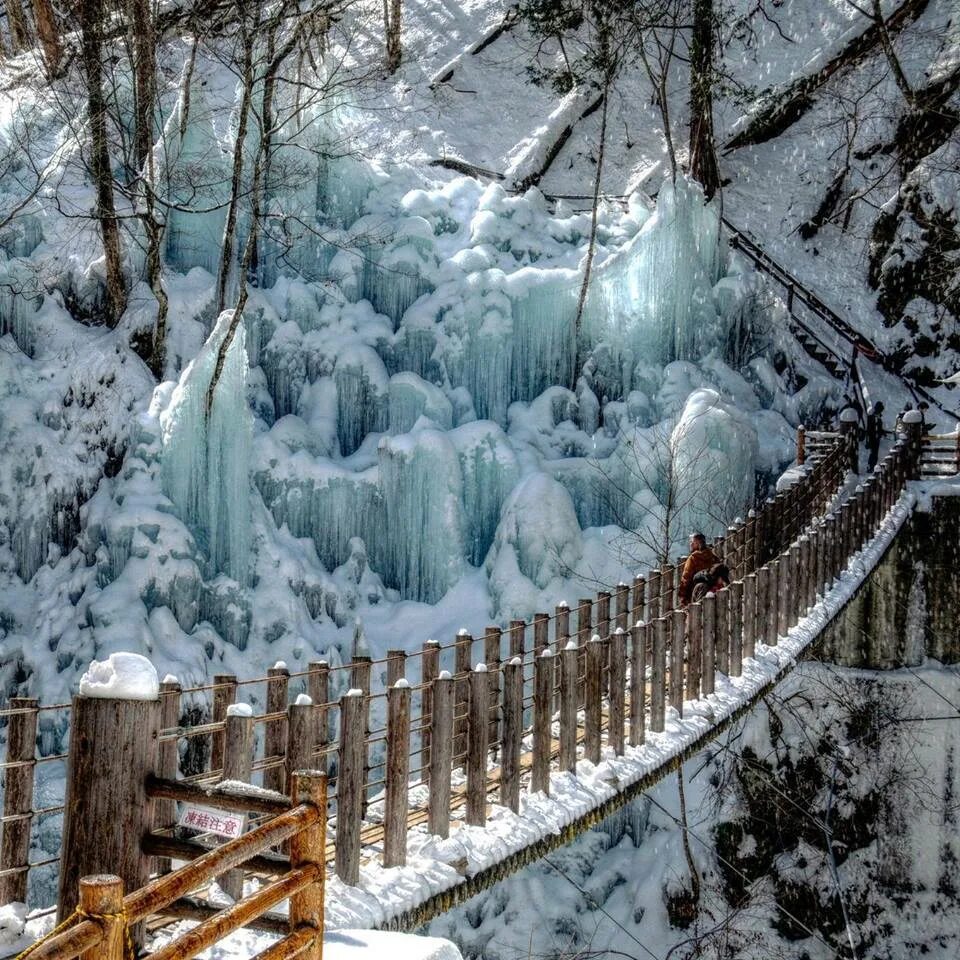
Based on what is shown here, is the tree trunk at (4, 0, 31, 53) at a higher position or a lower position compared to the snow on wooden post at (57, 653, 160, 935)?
higher

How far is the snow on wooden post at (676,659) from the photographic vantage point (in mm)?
8195

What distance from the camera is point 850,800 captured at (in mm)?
15312

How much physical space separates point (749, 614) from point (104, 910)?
25.4ft

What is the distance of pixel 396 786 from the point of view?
17.9ft

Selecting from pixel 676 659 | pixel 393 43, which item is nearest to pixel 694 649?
pixel 676 659

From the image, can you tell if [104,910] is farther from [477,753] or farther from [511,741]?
[511,741]

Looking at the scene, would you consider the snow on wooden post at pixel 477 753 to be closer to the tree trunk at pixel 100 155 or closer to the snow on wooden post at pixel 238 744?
the snow on wooden post at pixel 238 744

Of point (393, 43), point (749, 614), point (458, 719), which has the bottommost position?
point (458, 719)

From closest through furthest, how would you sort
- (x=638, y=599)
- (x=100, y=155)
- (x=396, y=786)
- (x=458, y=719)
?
(x=396, y=786) → (x=458, y=719) → (x=638, y=599) → (x=100, y=155)

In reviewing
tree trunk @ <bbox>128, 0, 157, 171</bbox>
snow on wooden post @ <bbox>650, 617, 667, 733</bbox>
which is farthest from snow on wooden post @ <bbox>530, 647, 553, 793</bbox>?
tree trunk @ <bbox>128, 0, 157, 171</bbox>

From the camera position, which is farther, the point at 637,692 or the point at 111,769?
the point at 637,692

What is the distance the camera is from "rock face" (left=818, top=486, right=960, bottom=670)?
14.3 meters

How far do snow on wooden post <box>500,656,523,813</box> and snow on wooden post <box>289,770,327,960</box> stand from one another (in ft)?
10.7

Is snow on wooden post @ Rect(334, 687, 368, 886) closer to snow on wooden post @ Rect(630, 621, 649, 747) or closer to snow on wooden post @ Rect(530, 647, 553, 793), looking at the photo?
snow on wooden post @ Rect(530, 647, 553, 793)
